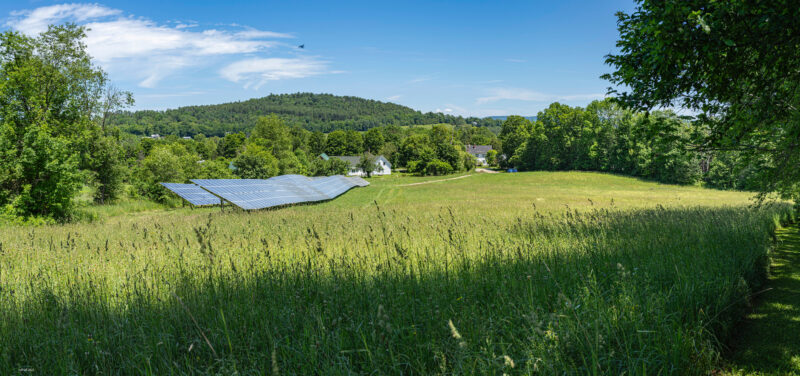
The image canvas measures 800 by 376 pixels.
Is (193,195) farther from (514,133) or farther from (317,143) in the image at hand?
(317,143)

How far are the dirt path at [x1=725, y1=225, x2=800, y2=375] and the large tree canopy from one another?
268 centimetres

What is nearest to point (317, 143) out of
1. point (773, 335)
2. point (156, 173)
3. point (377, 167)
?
point (377, 167)

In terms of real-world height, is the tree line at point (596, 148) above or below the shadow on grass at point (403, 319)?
above

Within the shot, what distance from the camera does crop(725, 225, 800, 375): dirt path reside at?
4.25m

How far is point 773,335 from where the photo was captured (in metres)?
5.00

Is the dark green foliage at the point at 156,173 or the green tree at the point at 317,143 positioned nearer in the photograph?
the dark green foliage at the point at 156,173

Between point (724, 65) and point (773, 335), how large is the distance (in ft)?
14.9

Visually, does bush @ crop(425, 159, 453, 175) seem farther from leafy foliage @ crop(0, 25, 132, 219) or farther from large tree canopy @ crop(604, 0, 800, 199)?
large tree canopy @ crop(604, 0, 800, 199)

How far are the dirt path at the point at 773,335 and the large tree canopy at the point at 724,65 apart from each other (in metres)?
2.68

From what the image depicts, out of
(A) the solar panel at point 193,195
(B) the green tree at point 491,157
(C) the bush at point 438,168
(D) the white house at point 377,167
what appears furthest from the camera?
(B) the green tree at point 491,157

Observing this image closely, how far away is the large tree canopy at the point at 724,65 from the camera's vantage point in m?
5.76

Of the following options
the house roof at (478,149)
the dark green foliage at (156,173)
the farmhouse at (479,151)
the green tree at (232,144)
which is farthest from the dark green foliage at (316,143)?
the dark green foliage at (156,173)

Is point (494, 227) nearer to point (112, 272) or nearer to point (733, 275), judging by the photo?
point (733, 275)

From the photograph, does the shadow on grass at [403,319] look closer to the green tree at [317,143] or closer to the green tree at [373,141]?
the green tree at [317,143]
